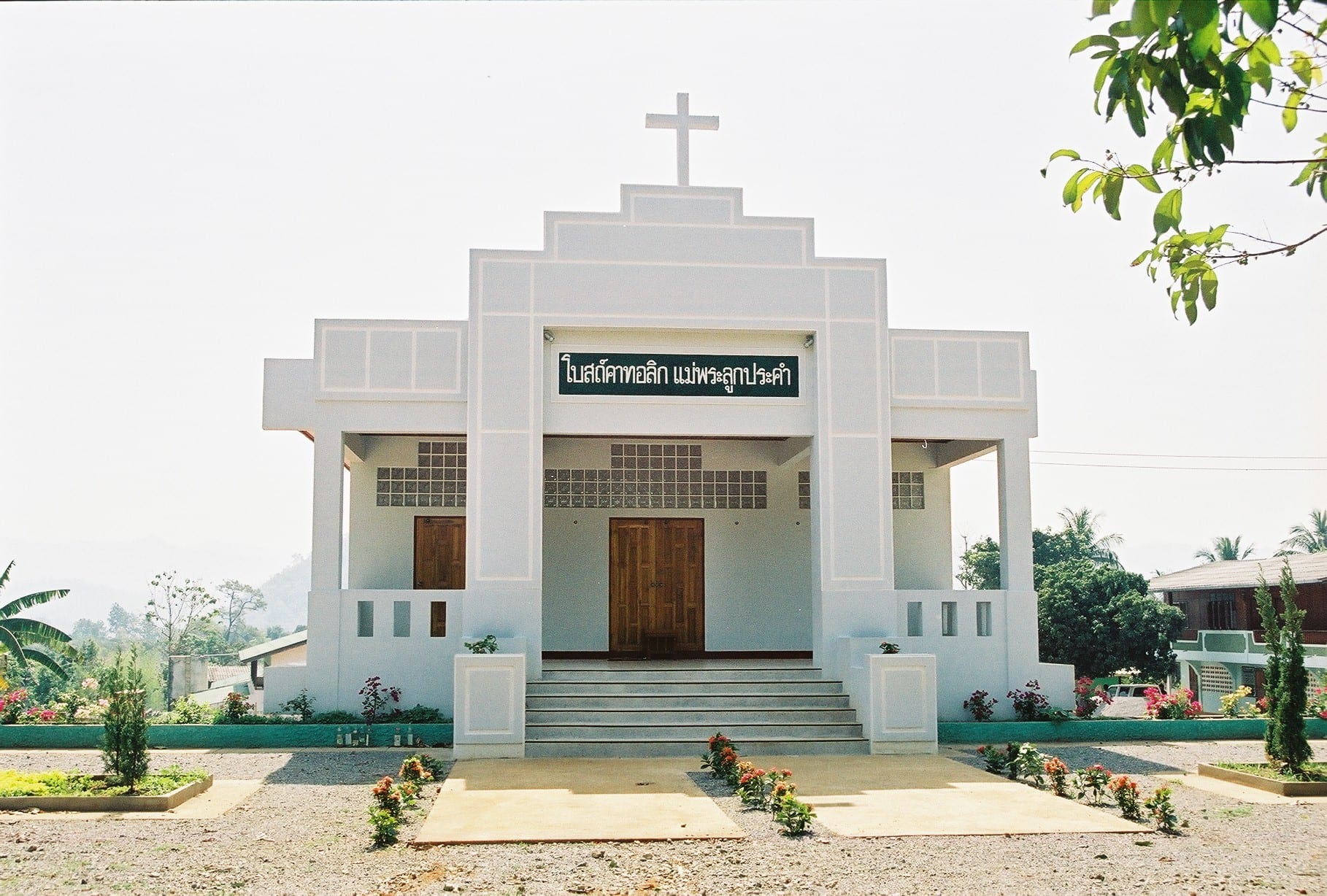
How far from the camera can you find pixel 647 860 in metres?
8.08

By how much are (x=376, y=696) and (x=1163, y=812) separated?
353 inches

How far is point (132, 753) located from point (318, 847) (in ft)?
8.93

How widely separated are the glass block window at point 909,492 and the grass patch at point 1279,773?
693 centimetres

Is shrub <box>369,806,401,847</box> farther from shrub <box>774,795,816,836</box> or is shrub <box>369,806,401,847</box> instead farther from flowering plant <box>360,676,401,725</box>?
flowering plant <box>360,676,401,725</box>

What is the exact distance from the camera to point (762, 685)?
14.6 metres

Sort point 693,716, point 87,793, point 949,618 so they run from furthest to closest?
1. point 949,618
2. point 693,716
3. point 87,793

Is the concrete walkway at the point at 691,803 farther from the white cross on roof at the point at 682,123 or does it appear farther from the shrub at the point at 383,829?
the white cross on roof at the point at 682,123

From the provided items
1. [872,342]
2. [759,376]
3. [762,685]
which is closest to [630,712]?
[762,685]

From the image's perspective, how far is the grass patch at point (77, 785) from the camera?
32.6ft

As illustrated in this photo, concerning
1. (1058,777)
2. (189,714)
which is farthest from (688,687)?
(189,714)

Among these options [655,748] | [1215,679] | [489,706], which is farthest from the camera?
[1215,679]

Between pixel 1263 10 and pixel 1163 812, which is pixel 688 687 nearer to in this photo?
pixel 1163 812

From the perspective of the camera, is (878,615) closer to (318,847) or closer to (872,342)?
(872,342)

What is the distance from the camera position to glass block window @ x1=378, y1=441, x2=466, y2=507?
1745 cm
